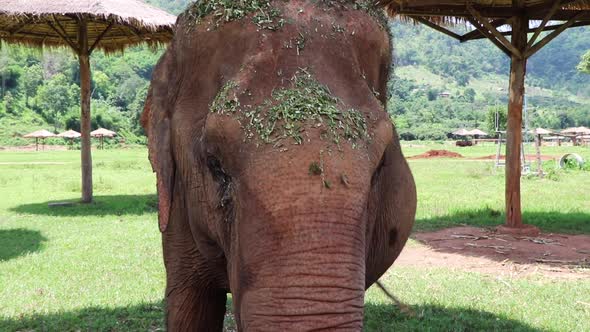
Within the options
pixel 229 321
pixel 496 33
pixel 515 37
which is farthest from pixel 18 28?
pixel 229 321

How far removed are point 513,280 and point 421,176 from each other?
15.7 m

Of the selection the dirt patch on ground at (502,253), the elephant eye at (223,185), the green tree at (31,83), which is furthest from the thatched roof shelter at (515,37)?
the green tree at (31,83)

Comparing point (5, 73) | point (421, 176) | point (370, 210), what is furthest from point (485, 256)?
point (5, 73)

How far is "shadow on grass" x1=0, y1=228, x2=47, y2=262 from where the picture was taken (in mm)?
8771

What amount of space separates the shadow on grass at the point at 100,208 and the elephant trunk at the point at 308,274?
1111cm

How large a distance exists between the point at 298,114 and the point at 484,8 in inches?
397

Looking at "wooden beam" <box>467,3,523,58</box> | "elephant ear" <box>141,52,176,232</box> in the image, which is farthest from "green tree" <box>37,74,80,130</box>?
"elephant ear" <box>141,52,176,232</box>

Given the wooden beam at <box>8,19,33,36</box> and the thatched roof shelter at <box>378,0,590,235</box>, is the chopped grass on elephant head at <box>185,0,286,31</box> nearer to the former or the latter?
the thatched roof shelter at <box>378,0,590,235</box>

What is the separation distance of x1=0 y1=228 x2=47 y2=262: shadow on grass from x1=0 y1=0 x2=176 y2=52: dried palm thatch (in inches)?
185

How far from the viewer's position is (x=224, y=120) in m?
2.32

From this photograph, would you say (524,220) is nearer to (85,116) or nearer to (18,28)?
(85,116)

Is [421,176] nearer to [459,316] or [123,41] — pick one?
[123,41]

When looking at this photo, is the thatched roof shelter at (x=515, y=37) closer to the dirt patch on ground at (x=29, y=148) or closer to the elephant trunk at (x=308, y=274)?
the elephant trunk at (x=308, y=274)

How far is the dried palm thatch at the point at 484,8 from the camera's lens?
1050 centimetres
